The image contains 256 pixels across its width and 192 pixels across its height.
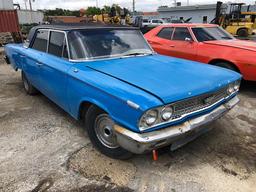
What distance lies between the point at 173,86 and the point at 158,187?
113 centimetres

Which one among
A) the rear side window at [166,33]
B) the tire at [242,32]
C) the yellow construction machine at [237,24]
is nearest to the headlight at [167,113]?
the rear side window at [166,33]

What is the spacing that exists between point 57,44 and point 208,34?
433 centimetres

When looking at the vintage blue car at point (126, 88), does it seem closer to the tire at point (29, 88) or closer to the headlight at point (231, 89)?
the headlight at point (231, 89)

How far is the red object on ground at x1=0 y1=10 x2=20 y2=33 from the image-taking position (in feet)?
52.8

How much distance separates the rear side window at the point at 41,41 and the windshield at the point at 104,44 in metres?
0.96

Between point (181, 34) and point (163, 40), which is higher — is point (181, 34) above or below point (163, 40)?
above

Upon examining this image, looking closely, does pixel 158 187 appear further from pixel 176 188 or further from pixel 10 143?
pixel 10 143

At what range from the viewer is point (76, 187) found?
2871 millimetres

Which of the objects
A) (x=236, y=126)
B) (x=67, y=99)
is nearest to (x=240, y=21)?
(x=236, y=126)

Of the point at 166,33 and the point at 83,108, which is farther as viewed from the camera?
the point at 166,33

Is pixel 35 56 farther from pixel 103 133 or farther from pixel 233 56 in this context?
pixel 233 56

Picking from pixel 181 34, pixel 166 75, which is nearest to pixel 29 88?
pixel 166 75

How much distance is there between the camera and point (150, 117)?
2664mm

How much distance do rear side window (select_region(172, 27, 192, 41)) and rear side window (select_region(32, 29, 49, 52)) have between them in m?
3.79
